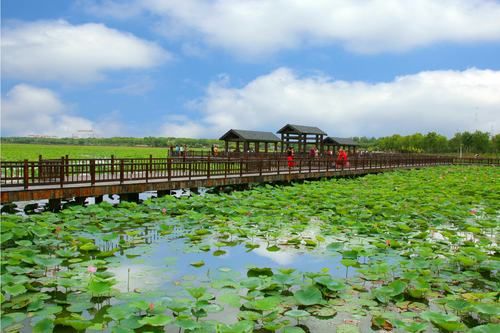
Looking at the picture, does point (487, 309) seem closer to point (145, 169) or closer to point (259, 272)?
point (259, 272)

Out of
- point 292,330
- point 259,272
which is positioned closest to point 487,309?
point 292,330

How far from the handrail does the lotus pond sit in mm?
2243

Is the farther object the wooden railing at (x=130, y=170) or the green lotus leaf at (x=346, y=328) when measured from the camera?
the wooden railing at (x=130, y=170)

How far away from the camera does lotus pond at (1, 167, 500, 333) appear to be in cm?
405

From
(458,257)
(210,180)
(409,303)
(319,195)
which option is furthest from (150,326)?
(210,180)

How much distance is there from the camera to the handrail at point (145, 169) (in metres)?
11.6

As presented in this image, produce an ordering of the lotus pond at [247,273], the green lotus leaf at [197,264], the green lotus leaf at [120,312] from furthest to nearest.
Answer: the green lotus leaf at [197,264] → the lotus pond at [247,273] → the green lotus leaf at [120,312]

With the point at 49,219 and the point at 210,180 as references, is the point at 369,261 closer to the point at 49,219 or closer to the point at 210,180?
the point at 49,219

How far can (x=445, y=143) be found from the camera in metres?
95.9

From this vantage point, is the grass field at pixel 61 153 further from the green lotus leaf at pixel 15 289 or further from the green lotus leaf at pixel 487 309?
the green lotus leaf at pixel 487 309

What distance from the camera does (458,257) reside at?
5945 millimetres

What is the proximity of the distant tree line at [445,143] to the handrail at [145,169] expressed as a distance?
52.6m

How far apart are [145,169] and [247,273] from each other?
9.24 meters

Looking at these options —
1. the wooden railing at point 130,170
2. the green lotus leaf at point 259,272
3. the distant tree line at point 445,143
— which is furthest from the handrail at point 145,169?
the distant tree line at point 445,143
